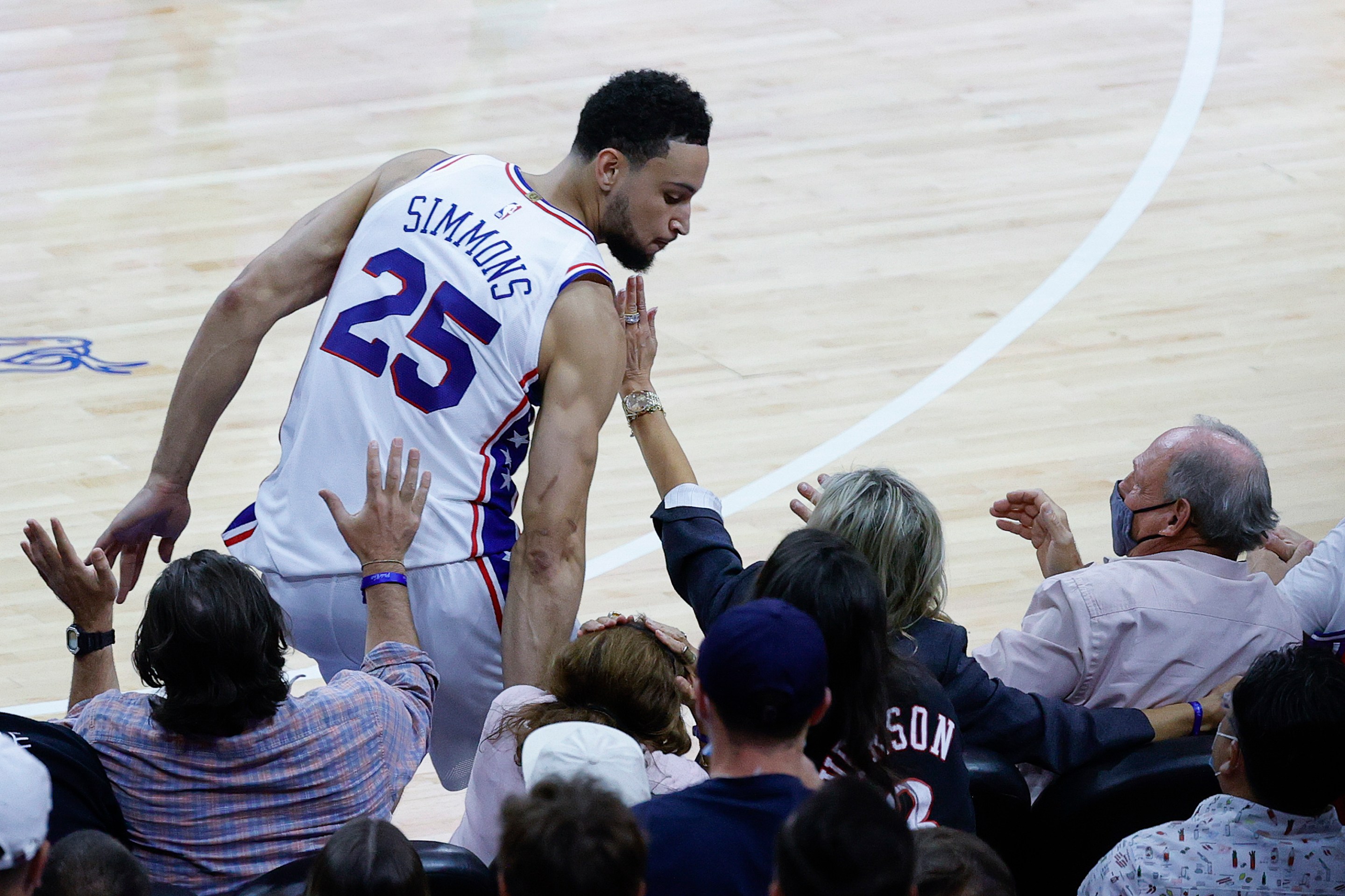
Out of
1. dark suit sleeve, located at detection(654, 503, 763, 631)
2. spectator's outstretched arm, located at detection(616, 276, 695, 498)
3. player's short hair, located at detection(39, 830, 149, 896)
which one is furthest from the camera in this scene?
spectator's outstretched arm, located at detection(616, 276, 695, 498)

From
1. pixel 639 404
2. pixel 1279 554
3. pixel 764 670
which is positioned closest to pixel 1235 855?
pixel 764 670

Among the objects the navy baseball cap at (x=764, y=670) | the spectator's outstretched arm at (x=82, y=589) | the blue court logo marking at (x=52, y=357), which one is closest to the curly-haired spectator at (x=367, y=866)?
the navy baseball cap at (x=764, y=670)

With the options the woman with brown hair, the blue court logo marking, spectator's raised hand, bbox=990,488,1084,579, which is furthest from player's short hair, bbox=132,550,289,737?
the blue court logo marking

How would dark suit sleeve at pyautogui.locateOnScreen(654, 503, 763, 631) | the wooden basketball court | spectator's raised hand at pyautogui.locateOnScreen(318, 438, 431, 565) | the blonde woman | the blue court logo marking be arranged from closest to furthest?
the blonde woman
dark suit sleeve at pyautogui.locateOnScreen(654, 503, 763, 631)
spectator's raised hand at pyautogui.locateOnScreen(318, 438, 431, 565)
the wooden basketball court
the blue court logo marking

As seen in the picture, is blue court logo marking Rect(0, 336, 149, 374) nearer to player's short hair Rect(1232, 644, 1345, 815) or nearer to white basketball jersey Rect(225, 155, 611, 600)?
white basketball jersey Rect(225, 155, 611, 600)

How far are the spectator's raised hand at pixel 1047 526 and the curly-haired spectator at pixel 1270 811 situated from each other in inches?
45.1

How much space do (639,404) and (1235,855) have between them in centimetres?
179

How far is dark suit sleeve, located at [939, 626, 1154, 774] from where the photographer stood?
3.12 m

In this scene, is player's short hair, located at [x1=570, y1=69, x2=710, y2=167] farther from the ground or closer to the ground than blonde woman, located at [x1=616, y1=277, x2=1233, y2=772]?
farther from the ground

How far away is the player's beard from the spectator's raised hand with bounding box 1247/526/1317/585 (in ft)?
5.24

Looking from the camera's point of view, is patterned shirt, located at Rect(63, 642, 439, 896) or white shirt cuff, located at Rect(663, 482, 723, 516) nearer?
patterned shirt, located at Rect(63, 642, 439, 896)

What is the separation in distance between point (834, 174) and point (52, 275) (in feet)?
12.9

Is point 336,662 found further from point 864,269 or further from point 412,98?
point 412,98

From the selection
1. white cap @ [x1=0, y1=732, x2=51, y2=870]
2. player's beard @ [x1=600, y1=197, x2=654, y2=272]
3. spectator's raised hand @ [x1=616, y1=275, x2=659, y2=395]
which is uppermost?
player's beard @ [x1=600, y1=197, x2=654, y2=272]
